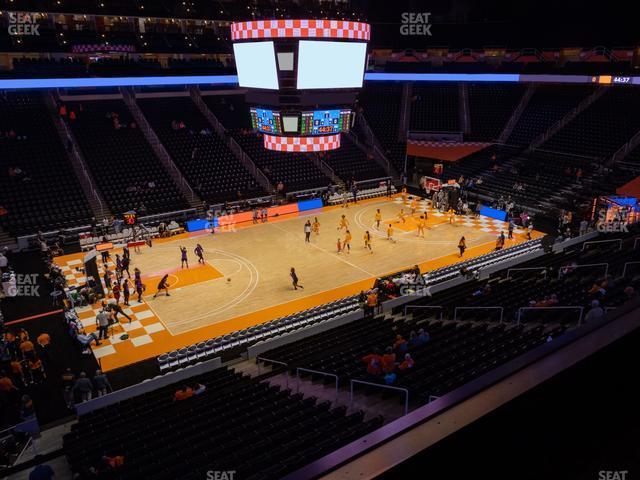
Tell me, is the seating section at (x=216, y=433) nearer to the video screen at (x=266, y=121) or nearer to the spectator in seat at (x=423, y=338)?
the spectator in seat at (x=423, y=338)

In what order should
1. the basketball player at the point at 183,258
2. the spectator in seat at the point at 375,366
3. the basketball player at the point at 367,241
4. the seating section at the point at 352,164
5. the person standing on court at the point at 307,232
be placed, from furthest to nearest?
1. the seating section at the point at 352,164
2. the person standing on court at the point at 307,232
3. the basketball player at the point at 367,241
4. the basketball player at the point at 183,258
5. the spectator in seat at the point at 375,366

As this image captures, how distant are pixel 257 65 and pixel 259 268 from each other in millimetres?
10504

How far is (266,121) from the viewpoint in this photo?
16.1 m

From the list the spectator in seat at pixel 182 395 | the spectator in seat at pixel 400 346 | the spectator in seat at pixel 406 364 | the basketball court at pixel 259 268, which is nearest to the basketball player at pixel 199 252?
the basketball court at pixel 259 268

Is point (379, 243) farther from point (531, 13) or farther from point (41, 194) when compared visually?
point (531, 13)

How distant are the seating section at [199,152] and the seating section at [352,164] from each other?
7.48 m

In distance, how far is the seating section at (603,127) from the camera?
34.8 m

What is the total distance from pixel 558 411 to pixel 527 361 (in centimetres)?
30

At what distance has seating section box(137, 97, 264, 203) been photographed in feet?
110

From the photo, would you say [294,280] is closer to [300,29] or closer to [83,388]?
[83,388]

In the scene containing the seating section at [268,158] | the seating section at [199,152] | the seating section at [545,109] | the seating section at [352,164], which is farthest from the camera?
the seating section at [545,109]

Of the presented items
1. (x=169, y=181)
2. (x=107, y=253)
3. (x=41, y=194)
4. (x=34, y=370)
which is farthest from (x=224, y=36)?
(x=34, y=370)

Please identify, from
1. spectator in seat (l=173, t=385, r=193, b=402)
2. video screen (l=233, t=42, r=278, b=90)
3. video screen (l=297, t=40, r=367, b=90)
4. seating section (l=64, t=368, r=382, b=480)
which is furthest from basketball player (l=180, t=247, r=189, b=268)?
spectator in seat (l=173, t=385, r=193, b=402)

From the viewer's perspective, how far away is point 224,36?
41781 millimetres
